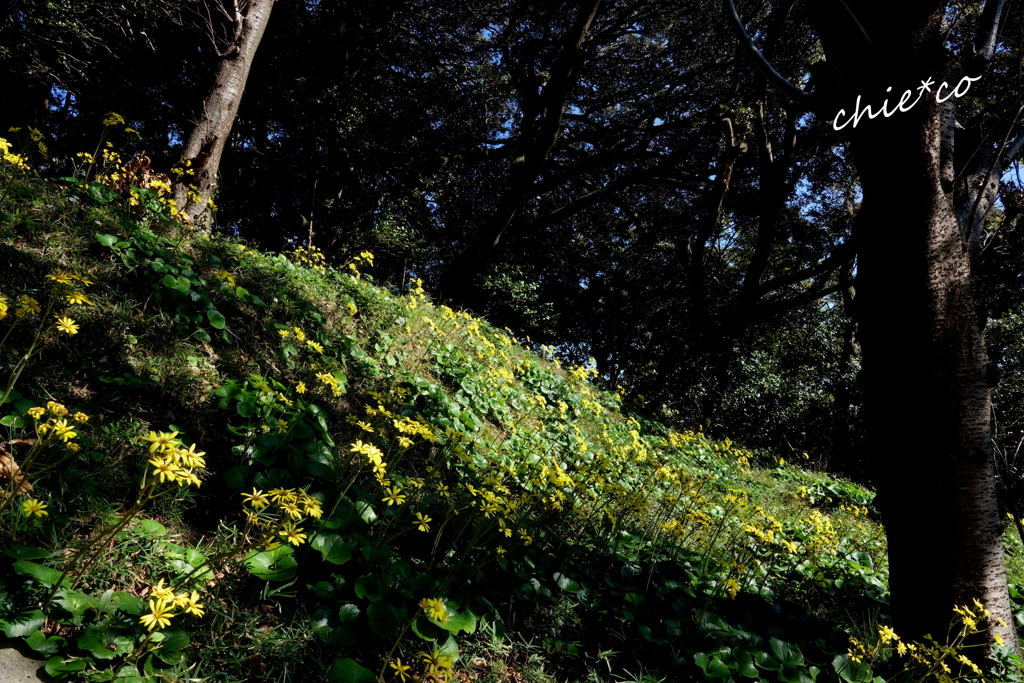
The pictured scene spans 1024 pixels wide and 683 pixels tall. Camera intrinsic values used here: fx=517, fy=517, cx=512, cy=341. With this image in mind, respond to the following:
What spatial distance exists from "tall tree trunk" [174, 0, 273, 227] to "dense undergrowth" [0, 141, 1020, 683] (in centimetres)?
97

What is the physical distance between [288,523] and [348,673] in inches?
22.7

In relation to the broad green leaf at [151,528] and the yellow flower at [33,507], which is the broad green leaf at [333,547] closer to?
the broad green leaf at [151,528]

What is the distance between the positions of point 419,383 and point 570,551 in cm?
175

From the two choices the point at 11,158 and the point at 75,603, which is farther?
the point at 11,158

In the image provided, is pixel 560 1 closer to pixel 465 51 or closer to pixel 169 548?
pixel 465 51

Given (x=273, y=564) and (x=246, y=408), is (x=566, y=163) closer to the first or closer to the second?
(x=246, y=408)

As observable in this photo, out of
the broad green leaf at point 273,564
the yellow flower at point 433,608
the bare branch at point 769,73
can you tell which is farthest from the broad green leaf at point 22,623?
the bare branch at point 769,73

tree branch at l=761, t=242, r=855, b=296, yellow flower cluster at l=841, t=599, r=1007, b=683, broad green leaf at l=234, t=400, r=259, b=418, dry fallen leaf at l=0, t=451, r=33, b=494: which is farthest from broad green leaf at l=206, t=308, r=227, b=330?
tree branch at l=761, t=242, r=855, b=296

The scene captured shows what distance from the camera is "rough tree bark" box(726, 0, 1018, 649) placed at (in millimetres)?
2502

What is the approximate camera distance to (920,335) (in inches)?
102

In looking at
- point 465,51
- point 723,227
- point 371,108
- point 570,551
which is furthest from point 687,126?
point 570,551

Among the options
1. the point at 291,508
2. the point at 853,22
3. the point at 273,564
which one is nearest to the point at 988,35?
the point at 853,22

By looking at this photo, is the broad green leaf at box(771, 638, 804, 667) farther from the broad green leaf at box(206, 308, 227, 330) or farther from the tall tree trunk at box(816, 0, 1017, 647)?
the broad green leaf at box(206, 308, 227, 330)

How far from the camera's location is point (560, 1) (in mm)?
10875
